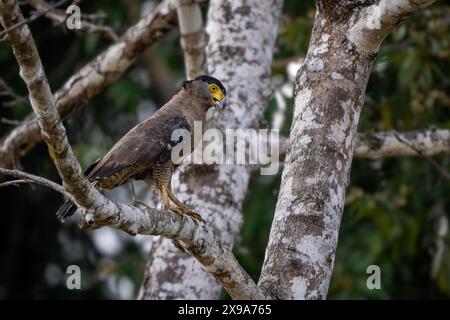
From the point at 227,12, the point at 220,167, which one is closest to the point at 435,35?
the point at 227,12

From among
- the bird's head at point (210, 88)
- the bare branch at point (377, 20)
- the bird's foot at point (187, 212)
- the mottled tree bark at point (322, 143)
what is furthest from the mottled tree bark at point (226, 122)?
the bare branch at point (377, 20)

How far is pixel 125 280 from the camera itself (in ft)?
32.3

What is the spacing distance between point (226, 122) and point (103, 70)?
1088 millimetres

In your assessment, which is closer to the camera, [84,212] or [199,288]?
[84,212]

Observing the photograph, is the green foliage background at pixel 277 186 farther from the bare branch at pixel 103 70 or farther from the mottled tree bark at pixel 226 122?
the mottled tree bark at pixel 226 122

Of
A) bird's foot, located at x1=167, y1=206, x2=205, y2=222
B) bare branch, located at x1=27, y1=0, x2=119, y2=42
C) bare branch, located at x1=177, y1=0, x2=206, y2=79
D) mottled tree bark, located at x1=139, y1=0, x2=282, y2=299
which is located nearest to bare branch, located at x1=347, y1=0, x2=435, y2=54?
bird's foot, located at x1=167, y1=206, x2=205, y2=222

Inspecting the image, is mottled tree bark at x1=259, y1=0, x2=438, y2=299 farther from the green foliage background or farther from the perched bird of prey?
the green foliage background

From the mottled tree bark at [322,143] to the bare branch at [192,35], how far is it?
203 cm

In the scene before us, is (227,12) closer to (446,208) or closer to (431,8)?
(431,8)

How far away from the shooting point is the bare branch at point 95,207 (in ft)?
9.51

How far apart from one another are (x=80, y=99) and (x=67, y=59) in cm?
416

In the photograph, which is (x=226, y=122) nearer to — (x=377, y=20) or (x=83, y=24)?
(x=83, y=24)

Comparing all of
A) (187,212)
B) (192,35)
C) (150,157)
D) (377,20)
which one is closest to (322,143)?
(377,20)

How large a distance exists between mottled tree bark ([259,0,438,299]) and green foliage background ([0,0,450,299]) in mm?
2070
